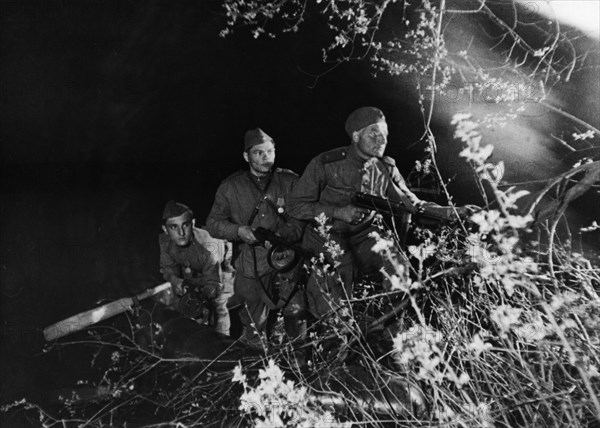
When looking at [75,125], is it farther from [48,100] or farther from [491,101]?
[491,101]

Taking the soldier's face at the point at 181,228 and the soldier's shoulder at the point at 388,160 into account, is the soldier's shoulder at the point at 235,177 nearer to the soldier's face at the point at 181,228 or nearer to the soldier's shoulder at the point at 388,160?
the soldier's face at the point at 181,228

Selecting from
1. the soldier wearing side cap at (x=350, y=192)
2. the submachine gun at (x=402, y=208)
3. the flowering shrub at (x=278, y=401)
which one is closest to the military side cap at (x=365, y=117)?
the soldier wearing side cap at (x=350, y=192)

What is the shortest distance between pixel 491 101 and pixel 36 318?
191 inches

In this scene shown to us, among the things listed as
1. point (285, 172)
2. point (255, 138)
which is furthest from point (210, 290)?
point (255, 138)

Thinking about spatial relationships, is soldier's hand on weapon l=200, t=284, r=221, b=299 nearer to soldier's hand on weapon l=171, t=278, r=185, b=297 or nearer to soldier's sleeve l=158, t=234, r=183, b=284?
soldier's hand on weapon l=171, t=278, r=185, b=297

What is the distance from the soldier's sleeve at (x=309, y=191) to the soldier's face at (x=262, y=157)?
0.50 m

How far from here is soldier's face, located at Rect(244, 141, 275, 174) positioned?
5.42 m

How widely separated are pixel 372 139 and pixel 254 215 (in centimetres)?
125

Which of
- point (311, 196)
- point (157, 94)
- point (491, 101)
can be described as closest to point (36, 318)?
point (157, 94)

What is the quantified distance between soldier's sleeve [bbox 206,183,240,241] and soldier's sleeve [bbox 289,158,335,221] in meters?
0.69

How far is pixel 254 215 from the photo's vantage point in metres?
5.50

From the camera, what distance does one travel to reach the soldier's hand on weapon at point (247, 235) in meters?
5.24

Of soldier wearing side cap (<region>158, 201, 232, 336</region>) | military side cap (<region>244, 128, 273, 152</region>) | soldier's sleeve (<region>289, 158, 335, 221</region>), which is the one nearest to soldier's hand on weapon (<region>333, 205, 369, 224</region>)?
soldier's sleeve (<region>289, 158, 335, 221</region>)

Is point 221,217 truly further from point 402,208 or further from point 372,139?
point 402,208
